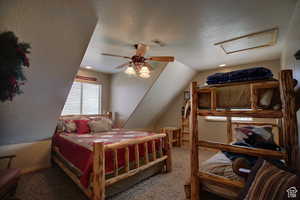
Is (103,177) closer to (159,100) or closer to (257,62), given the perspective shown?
(159,100)

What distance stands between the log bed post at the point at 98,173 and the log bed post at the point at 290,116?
6.11 ft

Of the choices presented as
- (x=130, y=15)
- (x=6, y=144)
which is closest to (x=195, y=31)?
(x=130, y=15)

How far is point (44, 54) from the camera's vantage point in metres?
1.94

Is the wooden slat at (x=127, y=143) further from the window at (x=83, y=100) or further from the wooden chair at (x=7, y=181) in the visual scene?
the window at (x=83, y=100)

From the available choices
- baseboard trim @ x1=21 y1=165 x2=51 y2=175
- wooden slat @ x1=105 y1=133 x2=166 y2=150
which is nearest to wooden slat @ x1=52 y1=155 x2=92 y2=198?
baseboard trim @ x1=21 y1=165 x2=51 y2=175

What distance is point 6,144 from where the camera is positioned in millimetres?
2709

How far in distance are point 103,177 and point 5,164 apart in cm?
225

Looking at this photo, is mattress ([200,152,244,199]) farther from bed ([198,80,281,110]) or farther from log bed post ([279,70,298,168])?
bed ([198,80,281,110])

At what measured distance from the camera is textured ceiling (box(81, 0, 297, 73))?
64.2 inches

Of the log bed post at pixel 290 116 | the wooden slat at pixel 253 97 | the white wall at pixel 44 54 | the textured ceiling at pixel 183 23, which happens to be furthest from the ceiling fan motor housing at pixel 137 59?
the log bed post at pixel 290 116

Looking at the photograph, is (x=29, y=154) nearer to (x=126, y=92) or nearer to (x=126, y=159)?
(x=126, y=159)

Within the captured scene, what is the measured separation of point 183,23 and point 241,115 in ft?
4.71

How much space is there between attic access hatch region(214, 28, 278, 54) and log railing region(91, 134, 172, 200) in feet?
7.08

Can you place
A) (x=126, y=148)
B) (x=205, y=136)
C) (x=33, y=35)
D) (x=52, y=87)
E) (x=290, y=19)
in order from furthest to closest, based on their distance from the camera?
(x=205, y=136), (x=52, y=87), (x=126, y=148), (x=290, y=19), (x=33, y=35)
